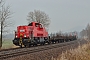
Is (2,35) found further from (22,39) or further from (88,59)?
(88,59)

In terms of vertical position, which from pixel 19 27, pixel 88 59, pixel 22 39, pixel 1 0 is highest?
pixel 1 0

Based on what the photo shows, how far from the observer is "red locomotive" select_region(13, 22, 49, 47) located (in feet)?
80.8

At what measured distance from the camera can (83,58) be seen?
40.5 ft

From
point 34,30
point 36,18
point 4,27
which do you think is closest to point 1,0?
point 4,27

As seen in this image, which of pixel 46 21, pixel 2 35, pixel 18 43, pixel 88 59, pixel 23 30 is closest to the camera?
pixel 88 59

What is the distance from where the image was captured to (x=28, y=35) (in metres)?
25.6

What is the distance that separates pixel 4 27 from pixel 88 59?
2014cm

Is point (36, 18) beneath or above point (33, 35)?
above

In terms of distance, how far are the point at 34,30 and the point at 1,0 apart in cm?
654

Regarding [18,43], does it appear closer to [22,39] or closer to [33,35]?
[22,39]

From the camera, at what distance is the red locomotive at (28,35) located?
969 inches

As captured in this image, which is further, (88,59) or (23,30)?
(23,30)

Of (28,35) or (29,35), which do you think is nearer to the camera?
(28,35)

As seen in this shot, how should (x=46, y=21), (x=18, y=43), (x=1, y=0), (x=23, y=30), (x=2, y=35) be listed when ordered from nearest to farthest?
(x=18, y=43) → (x=23, y=30) → (x=1, y=0) → (x=2, y=35) → (x=46, y=21)
